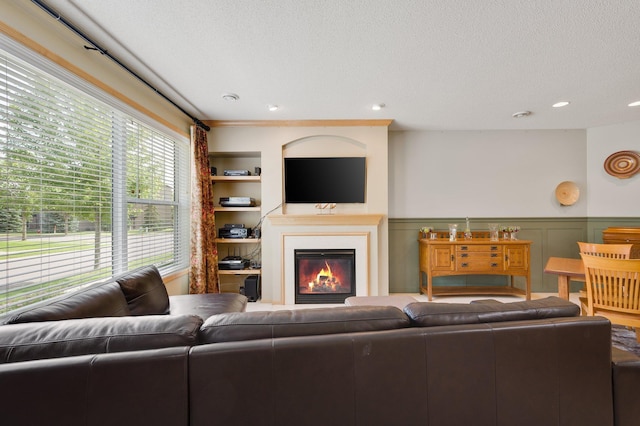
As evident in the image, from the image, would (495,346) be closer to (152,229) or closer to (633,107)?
(152,229)

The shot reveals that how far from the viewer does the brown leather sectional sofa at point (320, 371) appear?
918 mm

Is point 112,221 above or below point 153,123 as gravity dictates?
below

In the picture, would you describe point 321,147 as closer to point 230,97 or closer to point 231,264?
point 230,97

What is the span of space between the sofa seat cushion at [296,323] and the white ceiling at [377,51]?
1754 mm

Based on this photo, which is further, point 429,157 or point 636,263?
point 429,157

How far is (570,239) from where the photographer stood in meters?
4.27

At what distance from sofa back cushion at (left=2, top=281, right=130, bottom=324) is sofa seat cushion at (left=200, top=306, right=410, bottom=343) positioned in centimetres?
87

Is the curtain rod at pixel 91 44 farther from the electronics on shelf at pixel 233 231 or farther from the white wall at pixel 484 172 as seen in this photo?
the white wall at pixel 484 172

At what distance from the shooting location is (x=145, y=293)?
6.80 ft

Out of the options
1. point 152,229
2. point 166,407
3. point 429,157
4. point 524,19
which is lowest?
point 166,407

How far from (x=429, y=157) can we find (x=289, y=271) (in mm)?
2740

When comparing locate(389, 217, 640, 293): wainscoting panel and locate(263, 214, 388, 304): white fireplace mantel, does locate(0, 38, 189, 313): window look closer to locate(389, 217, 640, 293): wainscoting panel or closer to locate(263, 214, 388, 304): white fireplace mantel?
locate(263, 214, 388, 304): white fireplace mantel

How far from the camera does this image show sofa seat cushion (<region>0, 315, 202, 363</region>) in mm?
972

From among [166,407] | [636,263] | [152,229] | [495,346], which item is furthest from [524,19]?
[152,229]
